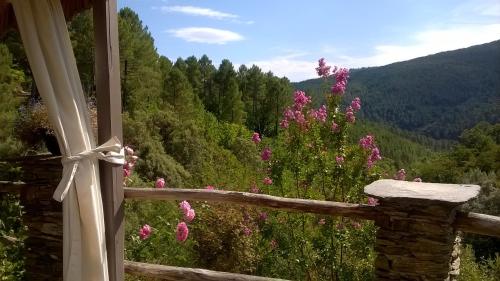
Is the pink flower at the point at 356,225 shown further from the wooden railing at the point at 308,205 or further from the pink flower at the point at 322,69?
the wooden railing at the point at 308,205

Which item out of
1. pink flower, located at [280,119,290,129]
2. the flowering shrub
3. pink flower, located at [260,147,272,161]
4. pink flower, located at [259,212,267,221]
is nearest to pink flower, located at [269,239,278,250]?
the flowering shrub

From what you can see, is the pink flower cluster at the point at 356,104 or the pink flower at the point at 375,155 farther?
the pink flower cluster at the point at 356,104

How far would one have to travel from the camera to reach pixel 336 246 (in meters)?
4.48

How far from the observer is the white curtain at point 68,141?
2613mm

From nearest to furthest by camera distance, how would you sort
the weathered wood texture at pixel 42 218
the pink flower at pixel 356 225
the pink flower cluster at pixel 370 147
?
1. the weathered wood texture at pixel 42 218
2. the pink flower at pixel 356 225
3. the pink flower cluster at pixel 370 147

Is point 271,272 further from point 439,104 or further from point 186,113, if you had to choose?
point 439,104

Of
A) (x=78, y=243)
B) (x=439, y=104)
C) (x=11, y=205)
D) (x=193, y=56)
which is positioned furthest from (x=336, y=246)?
(x=439, y=104)

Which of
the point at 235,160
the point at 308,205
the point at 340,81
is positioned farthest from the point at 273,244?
the point at 235,160

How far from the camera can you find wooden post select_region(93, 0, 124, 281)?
2.71 meters

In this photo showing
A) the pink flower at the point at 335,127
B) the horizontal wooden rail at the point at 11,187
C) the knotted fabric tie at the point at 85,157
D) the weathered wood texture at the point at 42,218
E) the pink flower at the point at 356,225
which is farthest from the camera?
the pink flower at the point at 335,127

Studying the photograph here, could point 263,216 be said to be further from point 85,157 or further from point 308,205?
point 85,157

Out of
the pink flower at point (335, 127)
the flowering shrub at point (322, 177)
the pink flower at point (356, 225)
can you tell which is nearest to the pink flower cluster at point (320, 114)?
the flowering shrub at point (322, 177)

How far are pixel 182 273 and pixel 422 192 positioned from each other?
154 cm

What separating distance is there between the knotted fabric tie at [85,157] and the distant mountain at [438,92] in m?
66.1
